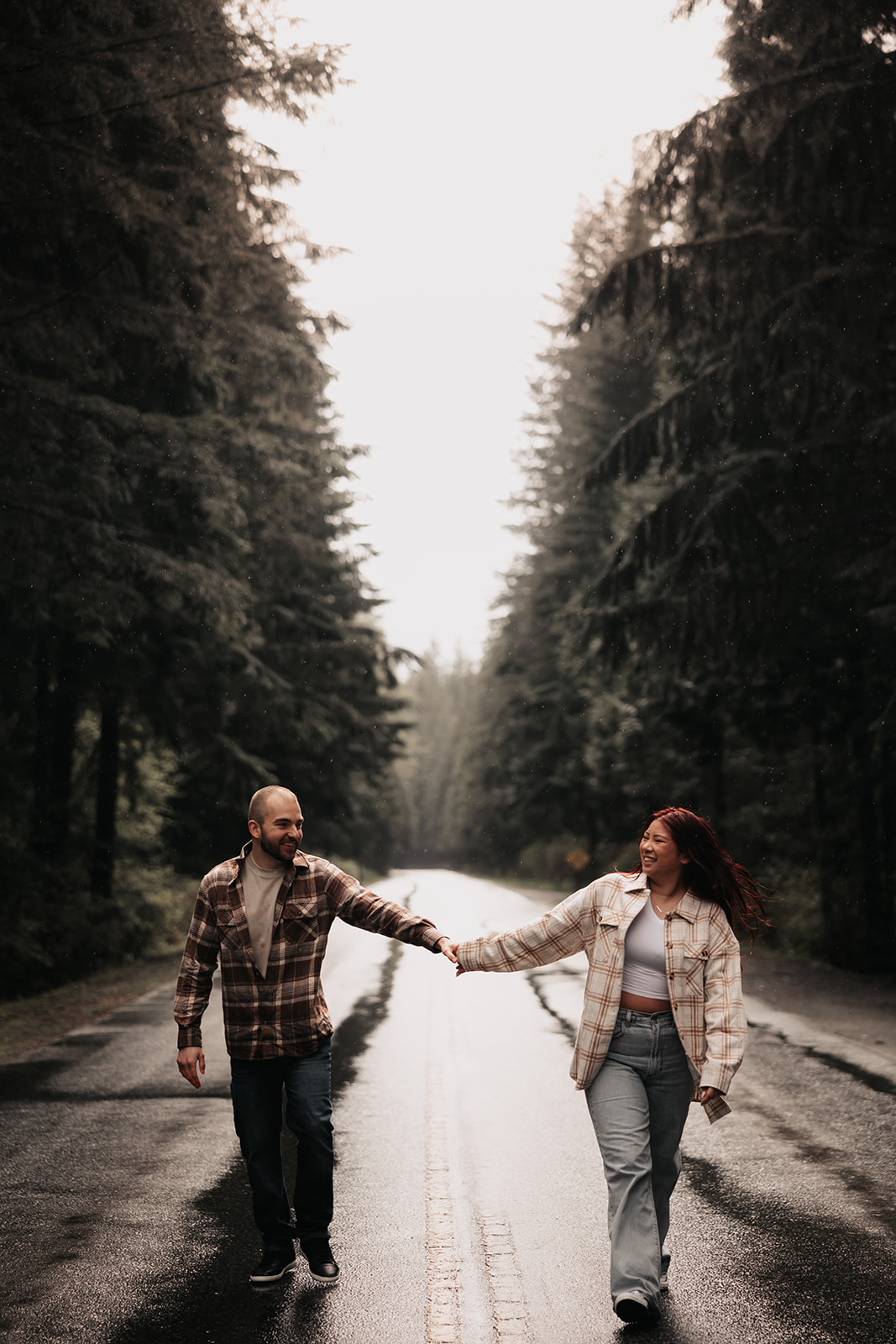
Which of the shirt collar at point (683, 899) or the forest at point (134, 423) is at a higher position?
the forest at point (134, 423)

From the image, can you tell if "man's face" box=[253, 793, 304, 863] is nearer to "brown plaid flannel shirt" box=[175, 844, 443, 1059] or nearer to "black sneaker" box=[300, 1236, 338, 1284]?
"brown plaid flannel shirt" box=[175, 844, 443, 1059]

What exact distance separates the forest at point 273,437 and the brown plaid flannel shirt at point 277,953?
8250 mm

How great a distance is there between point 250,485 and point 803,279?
8.02 metres

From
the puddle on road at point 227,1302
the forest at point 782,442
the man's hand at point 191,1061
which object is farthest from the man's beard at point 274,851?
the forest at point 782,442

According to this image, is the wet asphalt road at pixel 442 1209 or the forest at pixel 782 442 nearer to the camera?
the wet asphalt road at pixel 442 1209

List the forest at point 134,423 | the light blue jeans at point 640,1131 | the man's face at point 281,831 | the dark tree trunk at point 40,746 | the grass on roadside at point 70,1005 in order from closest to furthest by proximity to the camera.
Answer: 1. the light blue jeans at point 640,1131
2. the man's face at point 281,831
3. the forest at point 134,423
4. the grass on roadside at point 70,1005
5. the dark tree trunk at point 40,746

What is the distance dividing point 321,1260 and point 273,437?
47.5 feet

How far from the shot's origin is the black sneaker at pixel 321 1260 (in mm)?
5172

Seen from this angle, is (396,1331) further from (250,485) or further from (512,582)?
(512,582)

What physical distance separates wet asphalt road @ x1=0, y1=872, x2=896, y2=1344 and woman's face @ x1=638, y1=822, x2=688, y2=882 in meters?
1.63

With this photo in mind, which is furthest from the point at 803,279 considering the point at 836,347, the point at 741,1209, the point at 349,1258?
the point at 349,1258

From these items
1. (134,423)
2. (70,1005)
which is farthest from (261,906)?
(70,1005)

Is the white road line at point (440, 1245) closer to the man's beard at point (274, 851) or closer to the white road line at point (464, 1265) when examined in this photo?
the white road line at point (464, 1265)

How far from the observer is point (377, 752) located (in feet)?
131
